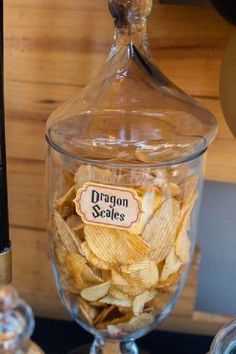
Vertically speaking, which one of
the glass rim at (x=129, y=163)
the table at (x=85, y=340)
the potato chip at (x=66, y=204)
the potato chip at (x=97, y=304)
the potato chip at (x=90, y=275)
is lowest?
the table at (x=85, y=340)

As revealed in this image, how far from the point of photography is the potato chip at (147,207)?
554 millimetres

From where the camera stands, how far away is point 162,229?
566mm

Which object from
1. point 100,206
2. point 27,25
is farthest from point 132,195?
point 27,25

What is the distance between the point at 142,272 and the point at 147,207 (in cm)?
6

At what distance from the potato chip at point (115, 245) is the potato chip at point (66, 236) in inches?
0.7

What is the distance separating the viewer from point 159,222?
0.56 metres

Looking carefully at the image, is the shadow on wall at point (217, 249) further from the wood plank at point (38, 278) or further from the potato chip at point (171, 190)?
the potato chip at point (171, 190)

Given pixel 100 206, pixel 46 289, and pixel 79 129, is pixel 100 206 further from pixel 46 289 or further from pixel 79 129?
pixel 46 289

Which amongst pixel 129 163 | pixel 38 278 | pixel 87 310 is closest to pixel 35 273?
pixel 38 278

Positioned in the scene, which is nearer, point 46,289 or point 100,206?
point 100,206

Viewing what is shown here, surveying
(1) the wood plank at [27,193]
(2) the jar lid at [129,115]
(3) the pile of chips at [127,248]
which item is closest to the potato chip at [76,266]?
(3) the pile of chips at [127,248]

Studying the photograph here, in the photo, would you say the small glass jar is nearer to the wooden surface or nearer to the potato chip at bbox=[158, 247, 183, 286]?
the potato chip at bbox=[158, 247, 183, 286]

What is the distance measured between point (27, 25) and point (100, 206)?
271 millimetres

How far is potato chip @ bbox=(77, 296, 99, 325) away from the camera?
608 millimetres
